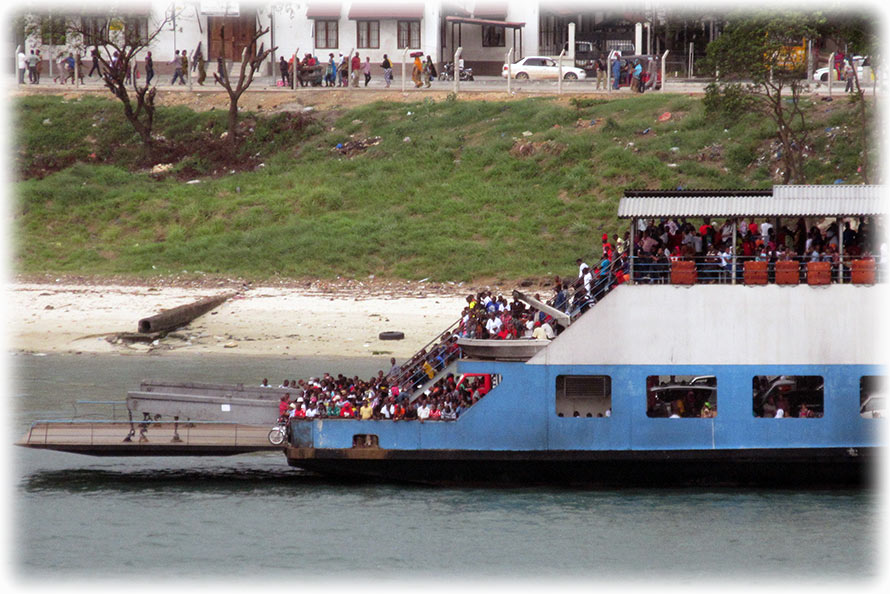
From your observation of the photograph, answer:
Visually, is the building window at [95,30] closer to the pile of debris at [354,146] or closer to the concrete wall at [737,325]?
the pile of debris at [354,146]

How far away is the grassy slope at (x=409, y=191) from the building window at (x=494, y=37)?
33.4ft

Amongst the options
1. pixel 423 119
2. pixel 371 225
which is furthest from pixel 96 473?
pixel 423 119

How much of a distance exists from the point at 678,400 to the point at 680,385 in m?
0.53

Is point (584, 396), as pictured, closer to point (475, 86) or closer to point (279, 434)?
point (279, 434)

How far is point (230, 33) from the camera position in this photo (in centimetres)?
5950

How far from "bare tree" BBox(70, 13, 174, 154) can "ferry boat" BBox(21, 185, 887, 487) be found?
3141 cm

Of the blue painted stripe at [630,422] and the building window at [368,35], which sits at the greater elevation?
the building window at [368,35]

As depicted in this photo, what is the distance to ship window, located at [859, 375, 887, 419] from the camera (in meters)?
20.9

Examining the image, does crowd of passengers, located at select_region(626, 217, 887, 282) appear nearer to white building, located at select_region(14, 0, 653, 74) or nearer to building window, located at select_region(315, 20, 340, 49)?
white building, located at select_region(14, 0, 653, 74)

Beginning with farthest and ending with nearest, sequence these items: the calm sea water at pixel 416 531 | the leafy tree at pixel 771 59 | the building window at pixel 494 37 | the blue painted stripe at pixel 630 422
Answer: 1. the building window at pixel 494 37
2. the leafy tree at pixel 771 59
3. the blue painted stripe at pixel 630 422
4. the calm sea water at pixel 416 531

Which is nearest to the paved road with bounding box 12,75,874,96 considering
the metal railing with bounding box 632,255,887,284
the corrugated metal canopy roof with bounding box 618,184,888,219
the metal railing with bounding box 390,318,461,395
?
the corrugated metal canopy roof with bounding box 618,184,888,219

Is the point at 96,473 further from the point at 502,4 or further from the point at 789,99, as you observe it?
the point at 502,4

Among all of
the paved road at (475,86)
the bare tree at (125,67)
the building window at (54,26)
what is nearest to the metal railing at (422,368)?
the bare tree at (125,67)

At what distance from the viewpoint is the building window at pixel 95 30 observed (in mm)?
50812
